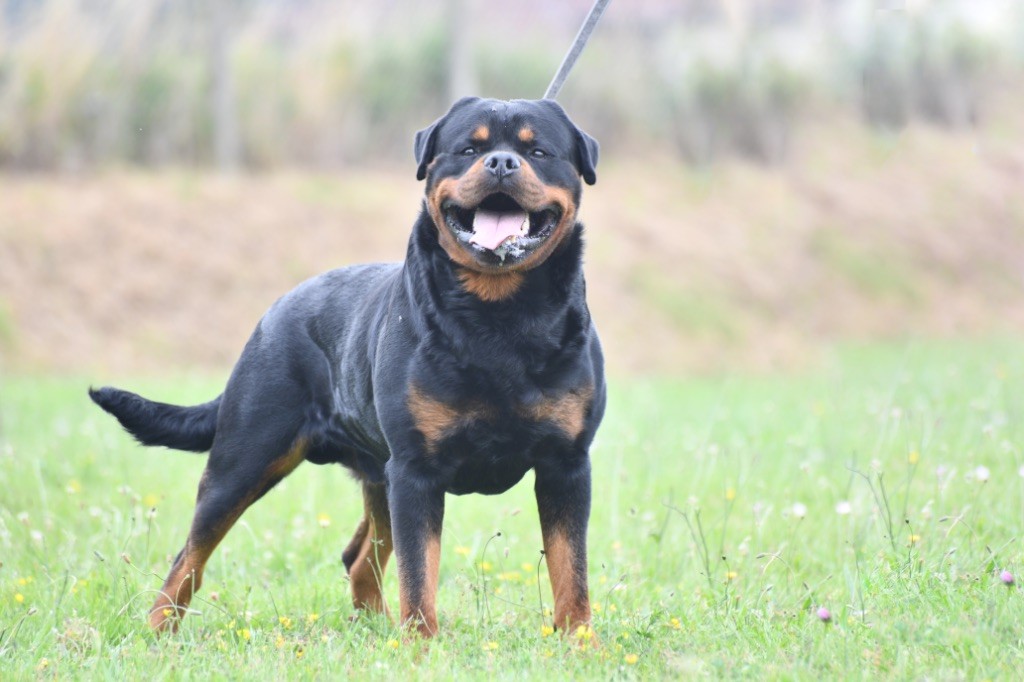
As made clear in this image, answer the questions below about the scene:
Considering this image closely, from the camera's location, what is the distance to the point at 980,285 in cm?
2248

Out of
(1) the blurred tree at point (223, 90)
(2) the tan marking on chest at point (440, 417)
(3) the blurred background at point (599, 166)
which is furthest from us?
(1) the blurred tree at point (223, 90)

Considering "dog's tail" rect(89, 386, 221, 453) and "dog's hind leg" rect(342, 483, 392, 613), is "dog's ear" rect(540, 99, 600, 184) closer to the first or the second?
"dog's hind leg" rect(342, 483, 392, 613)

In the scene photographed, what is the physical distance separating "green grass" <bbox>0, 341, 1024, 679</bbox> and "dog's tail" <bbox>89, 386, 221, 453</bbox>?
1.42 feet

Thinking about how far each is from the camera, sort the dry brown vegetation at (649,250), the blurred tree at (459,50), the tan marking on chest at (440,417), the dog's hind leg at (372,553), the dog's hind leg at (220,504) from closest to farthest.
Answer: the tan marking on chest at (440,417) < the dog's hind leg at (220,504) < the dog's hind leg at (372,553) < the dry brown vegetation at (649,250) < the blurred tree at (459,50)

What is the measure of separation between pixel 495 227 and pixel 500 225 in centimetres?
2

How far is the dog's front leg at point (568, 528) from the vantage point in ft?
13.0

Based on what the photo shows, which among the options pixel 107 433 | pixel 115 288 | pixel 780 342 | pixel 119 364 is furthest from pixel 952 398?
pixel 115 288

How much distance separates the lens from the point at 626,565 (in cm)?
530

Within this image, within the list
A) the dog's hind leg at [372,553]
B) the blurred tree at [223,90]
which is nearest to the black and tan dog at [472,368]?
the dog's hind leg at [372,553]

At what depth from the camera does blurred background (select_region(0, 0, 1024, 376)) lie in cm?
1695

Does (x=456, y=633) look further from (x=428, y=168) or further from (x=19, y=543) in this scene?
(x=19, y=543)

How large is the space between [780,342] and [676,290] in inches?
74.3

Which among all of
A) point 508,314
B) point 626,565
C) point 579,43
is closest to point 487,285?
point 508,314

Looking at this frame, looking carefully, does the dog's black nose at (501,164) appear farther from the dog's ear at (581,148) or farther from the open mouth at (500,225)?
the dog's ear at (581,148)
